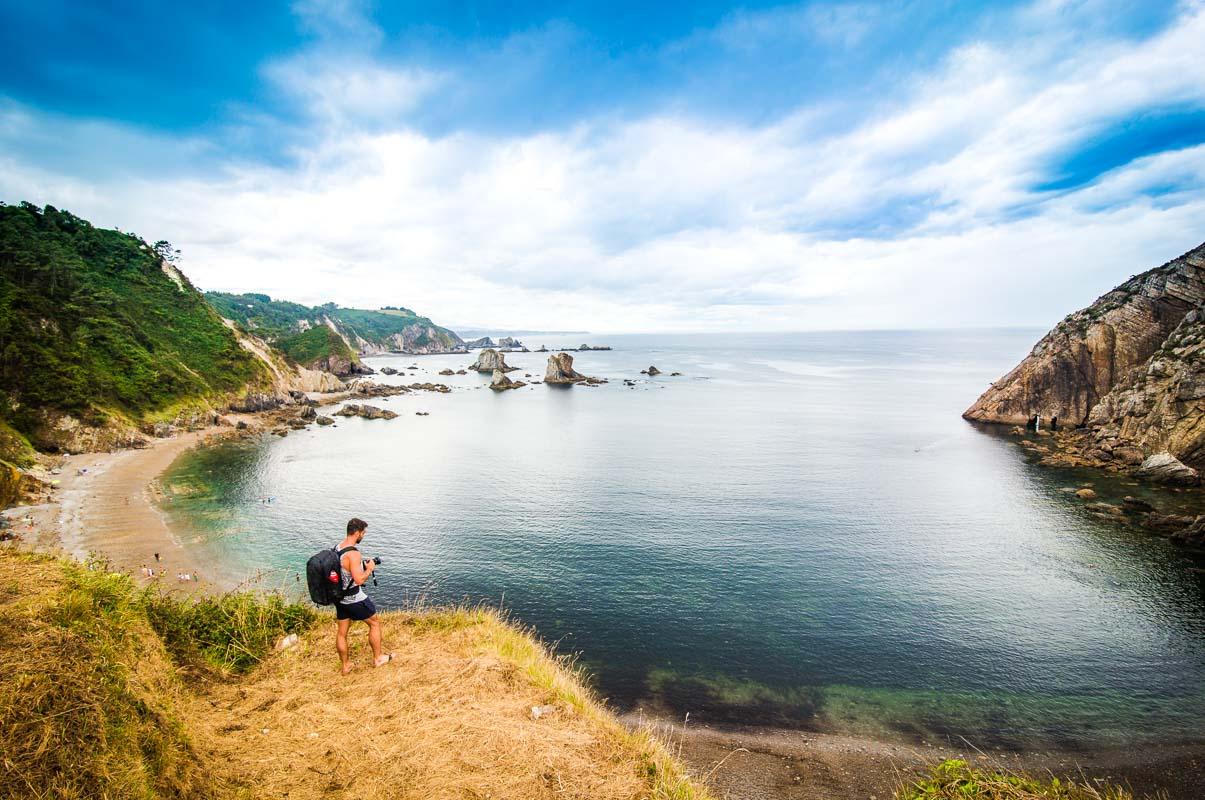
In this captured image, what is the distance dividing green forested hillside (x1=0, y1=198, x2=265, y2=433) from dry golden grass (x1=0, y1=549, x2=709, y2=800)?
53368 millimetres

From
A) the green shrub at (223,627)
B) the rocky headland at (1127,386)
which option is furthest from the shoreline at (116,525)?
the rocky headland at (1127,386)

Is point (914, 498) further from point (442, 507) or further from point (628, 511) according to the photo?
point (442, 507)

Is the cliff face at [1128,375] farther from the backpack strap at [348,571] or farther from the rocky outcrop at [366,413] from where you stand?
the rocky outcrop at [366,413]

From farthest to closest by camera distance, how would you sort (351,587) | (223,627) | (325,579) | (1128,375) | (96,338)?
(96,338) → (1128,375) → (223,627) → (351,587) → (325,579)

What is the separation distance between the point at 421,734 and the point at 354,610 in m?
3.02

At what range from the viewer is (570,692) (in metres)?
12.1

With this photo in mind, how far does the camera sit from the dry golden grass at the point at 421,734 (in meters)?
8.27

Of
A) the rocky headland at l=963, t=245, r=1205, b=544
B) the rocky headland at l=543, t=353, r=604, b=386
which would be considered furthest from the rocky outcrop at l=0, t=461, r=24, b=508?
the rocky headland at l=543, t=353, r=604, b=386

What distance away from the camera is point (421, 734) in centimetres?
939

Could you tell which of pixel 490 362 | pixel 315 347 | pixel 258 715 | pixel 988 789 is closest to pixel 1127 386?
pixel 988 789

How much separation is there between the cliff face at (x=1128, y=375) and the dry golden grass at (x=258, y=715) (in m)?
62.6

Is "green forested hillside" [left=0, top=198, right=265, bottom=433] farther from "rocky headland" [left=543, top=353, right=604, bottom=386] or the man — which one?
"rocky headland" [left=543, top=353, right=604, bottom=386]

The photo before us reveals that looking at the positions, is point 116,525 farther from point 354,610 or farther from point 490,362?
point 490,362

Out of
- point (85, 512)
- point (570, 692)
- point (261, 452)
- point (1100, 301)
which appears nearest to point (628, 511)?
point (570, 692)
